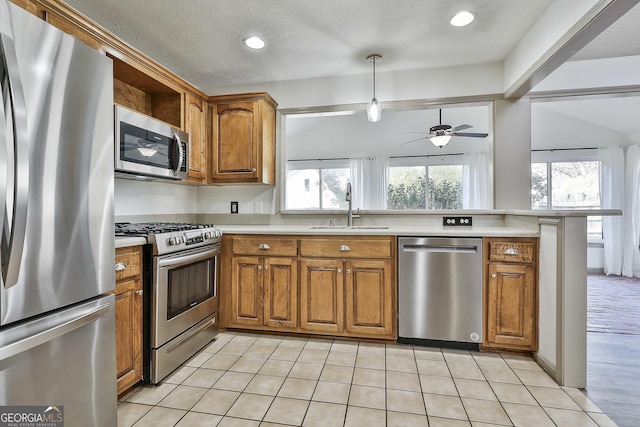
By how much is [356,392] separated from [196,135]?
250 cm

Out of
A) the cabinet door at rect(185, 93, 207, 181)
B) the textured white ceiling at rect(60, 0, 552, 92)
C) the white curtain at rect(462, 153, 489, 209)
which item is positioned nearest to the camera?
the textured white ceiling at rect(60, 0, 552, 92)

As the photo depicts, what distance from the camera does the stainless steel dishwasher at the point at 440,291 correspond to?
2.32 meters

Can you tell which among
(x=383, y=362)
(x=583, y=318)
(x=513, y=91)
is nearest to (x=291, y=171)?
(x=513, y=91)

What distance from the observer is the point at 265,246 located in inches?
104

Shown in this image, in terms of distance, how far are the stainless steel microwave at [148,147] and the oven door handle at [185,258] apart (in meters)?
0.66

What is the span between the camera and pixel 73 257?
1.20 m

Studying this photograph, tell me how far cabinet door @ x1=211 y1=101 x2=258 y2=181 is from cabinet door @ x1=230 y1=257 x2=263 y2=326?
0.86m

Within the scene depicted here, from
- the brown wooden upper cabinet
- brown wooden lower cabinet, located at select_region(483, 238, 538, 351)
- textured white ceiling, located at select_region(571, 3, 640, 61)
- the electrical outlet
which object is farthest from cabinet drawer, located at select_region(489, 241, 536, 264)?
the brown wooden upper cabinet

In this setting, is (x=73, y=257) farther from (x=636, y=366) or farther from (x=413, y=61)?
(x=636, y=366)

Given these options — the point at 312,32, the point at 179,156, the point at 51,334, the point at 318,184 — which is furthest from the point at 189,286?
the point at 318,184

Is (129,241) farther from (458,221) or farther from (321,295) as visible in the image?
(458,221)

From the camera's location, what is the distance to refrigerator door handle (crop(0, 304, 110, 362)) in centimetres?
96

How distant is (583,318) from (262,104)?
9.74 ft

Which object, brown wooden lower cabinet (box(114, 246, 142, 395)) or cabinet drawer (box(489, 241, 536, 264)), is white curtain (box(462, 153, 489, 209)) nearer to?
cabinet drawer (box(489, 241, 536, 264))
